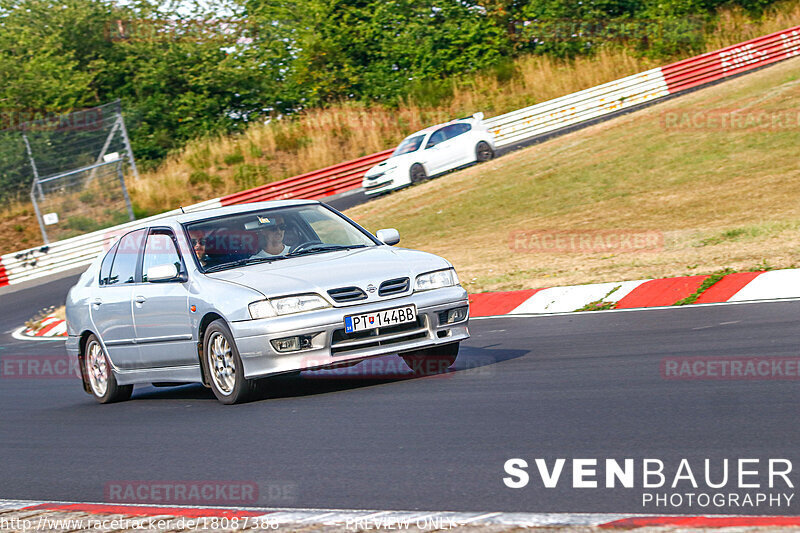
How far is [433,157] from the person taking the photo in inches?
1156

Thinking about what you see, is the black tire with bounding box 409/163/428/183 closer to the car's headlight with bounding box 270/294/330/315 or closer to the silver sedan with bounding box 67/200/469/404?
the silver sedan with bounding box 67/200/469/404

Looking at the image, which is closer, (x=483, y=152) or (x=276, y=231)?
(x=276, y=231)

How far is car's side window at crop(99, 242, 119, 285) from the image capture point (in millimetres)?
10008

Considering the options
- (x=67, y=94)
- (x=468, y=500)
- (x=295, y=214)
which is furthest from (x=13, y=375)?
(x=67, y=94)

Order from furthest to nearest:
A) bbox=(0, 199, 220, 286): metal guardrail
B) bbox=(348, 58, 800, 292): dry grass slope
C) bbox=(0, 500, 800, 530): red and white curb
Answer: bbox=(0, 199, 220, 286): metal guardrail, bbox=(348, 58, 800, 292): dry grass slope, bbox=(0, 500, 800, 530): red and white curb

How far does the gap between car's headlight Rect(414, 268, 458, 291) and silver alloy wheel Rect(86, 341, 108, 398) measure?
3250mm

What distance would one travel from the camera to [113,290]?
380 inches

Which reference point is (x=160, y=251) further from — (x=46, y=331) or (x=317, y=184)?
(x=317, y=184)

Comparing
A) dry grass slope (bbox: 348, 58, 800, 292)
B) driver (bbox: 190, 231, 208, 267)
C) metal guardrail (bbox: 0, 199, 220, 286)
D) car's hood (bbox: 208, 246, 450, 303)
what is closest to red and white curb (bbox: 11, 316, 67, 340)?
dry grass slope (bbox: 348, 58, 800, 292)

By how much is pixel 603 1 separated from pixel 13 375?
3602 cm

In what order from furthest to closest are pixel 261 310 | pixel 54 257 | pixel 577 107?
pixel 577 107 → pixel 54 257 → pixel 261 310

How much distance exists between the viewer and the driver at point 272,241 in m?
8.77

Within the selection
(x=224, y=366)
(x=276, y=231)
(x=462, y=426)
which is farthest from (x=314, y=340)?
(x=462, y=426)

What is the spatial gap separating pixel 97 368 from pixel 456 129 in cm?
2070
